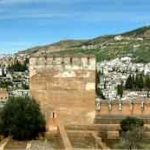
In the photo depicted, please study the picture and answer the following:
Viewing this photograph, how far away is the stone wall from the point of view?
26.5 metres

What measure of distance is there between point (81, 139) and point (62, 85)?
3.32 meters

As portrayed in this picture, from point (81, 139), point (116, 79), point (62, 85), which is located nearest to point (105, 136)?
point (81, 139)

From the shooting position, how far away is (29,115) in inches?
983

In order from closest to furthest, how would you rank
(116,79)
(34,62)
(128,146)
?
(128,146)
(34,62)
(116,79)

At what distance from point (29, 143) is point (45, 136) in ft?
7.80

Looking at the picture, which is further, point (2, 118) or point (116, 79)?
point (116, 79)

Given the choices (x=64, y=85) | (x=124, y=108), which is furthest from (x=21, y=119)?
(x=124, y=108)

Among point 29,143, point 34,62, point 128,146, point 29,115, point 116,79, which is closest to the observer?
point 128,146

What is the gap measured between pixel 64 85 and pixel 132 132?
198 inches

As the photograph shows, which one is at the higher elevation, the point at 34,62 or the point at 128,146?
the point at 34,62

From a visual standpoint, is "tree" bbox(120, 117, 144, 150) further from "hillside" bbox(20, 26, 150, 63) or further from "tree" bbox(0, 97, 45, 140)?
"hillside" bbox(20, 26, 150, 63)

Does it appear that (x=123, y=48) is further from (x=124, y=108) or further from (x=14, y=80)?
(x=124, y=108)

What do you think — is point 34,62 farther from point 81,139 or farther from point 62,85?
point 81,139

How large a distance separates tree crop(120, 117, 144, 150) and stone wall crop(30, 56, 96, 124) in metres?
1.94
